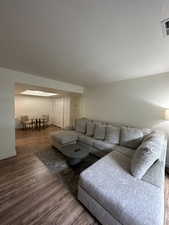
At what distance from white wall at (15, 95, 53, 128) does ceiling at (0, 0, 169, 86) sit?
4.88m

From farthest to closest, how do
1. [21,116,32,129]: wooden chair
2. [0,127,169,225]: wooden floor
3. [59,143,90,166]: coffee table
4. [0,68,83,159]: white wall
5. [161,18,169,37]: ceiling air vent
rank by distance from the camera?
[21,116,32,129]: wooden chair, [0,68,83,159]: white wall, [59,143,90,166]: coffee table, [0,127,169,225]: wooden floor, [161,18,169,37]: ceiling air vent

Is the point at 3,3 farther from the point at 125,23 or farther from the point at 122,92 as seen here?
the point at 122,92

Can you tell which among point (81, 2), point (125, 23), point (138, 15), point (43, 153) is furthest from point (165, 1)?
point (43, 153)

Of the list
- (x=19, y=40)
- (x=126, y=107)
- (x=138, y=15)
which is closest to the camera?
(x=138, y=15)

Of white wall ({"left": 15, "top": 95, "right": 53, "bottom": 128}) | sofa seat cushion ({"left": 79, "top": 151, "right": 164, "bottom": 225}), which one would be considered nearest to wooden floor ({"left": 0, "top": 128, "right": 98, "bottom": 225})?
sofa seat cushion ({"left": 79, "top": 151, "right": 164, "bottom": 225})

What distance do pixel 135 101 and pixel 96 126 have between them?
145 cm

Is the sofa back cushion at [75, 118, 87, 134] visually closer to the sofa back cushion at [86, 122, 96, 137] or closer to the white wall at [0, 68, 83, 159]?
the sofa back cushion at [86, 122, 96, 137]

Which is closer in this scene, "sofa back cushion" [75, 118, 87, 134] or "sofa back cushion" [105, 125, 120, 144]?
"sofa back cushion" [105, 125, 120, 144]

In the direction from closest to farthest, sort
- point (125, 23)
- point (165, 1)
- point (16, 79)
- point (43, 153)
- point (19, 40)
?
point (165, 1) → point (125, 23) → point (19, 40) → point (16, 79) → point (43, 153)

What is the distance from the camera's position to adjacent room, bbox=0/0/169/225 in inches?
38.4

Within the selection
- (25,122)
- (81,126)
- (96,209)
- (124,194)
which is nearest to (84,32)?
(124,194)

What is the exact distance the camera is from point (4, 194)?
1.60 metres

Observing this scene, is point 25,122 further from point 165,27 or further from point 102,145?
point 165,27

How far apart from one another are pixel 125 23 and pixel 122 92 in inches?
95.2
